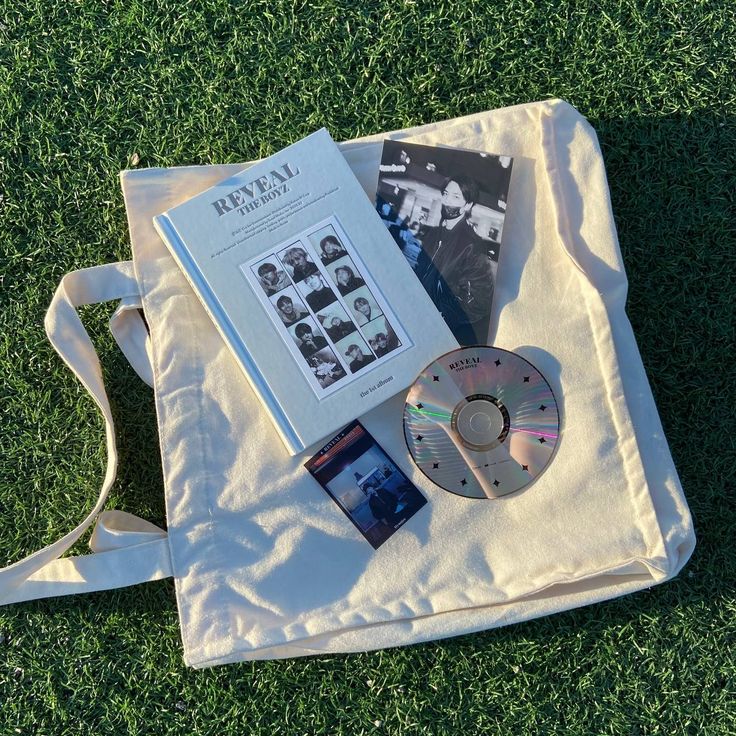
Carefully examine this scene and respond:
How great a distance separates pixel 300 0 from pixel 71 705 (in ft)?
4.79

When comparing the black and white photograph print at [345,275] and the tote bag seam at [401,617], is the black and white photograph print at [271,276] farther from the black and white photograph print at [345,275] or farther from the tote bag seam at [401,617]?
the tote bag seam at [401,617]

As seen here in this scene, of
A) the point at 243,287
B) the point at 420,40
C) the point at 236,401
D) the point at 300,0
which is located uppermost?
Result: the point at 300,0

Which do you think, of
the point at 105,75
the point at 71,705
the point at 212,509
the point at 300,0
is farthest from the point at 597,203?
the point at 71,705

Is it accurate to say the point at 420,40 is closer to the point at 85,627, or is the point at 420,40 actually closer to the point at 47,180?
the point at 47,180

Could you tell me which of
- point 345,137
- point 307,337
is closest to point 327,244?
point 307,337

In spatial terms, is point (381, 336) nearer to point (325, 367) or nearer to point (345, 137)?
point (325, 367)

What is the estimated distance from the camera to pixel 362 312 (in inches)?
45.7

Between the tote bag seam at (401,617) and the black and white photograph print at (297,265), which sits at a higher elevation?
the black and white photograph print at (297,265)

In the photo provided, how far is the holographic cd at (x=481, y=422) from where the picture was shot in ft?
3.68

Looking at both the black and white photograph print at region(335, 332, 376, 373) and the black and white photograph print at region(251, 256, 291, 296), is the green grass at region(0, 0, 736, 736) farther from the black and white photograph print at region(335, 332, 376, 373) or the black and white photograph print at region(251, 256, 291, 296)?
the black and white photograph print at region(335, 332, 376, 373)

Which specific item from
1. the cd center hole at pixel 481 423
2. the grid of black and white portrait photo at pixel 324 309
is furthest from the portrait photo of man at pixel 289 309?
Result: the cd center hole at pixel 481 423

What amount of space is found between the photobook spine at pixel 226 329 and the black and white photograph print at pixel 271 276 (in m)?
0.08

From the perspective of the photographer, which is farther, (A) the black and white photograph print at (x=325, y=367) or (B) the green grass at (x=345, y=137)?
(B) the green grass at (x=345, y=137)

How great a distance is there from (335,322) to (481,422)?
30cm
